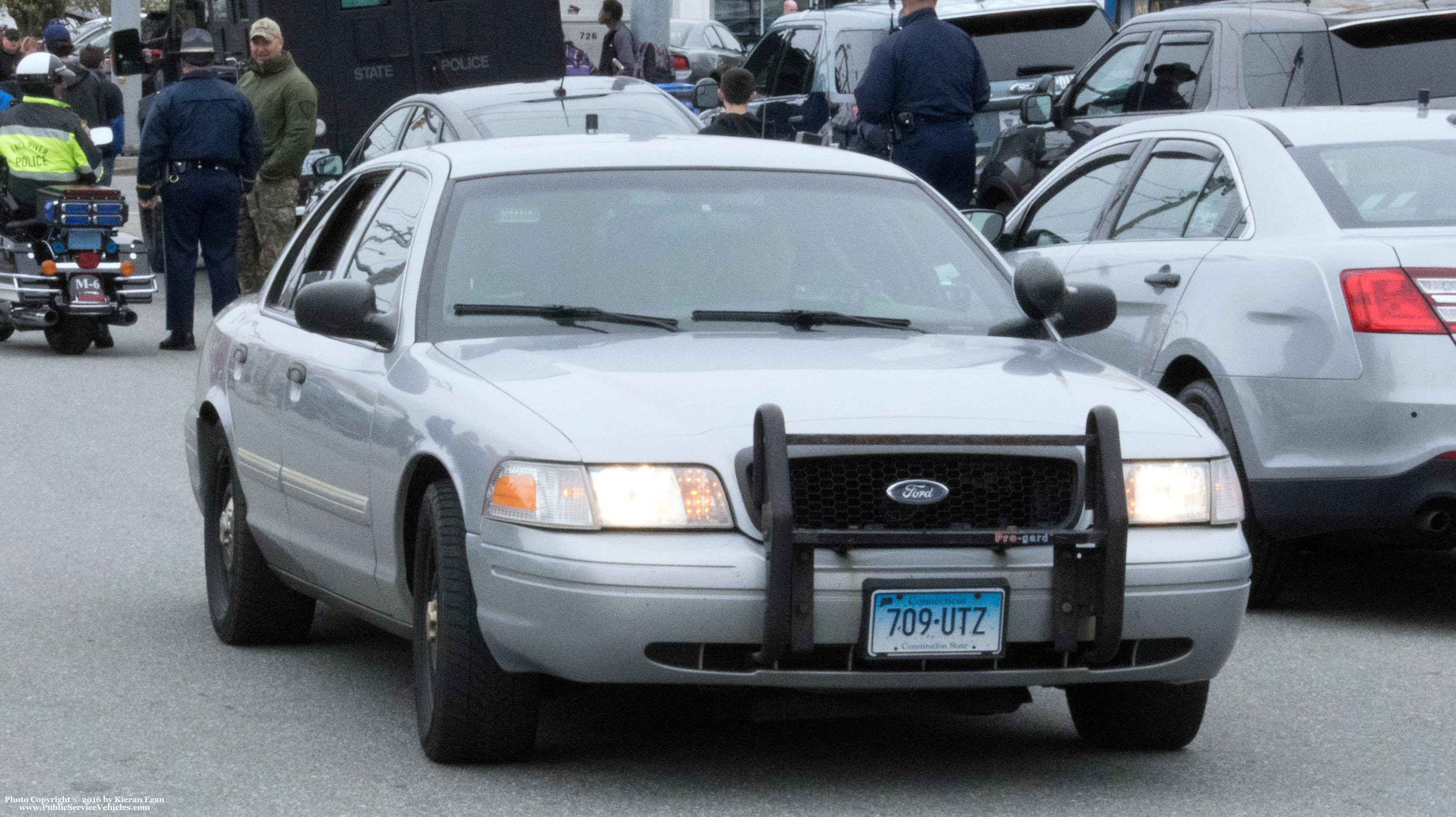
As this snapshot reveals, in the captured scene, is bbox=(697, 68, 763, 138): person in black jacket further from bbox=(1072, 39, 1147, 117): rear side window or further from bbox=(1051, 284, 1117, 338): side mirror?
bbox=(1051, 284, 1117, 338): side mirror

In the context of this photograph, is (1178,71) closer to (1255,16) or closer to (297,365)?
(1255,16)

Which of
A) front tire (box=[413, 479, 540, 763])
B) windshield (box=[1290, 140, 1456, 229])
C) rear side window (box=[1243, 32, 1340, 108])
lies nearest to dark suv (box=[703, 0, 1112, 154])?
rear side window (box=[1243, 32, 1340, 108])

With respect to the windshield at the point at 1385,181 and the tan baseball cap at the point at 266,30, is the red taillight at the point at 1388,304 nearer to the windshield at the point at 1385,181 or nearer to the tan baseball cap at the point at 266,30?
the windshield at the point at 1385,181

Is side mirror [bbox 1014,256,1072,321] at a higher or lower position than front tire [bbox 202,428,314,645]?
higher

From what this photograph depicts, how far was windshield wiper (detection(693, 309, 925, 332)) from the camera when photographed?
6.07 meters

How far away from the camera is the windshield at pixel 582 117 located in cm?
1318

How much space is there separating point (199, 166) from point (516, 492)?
11162 mm

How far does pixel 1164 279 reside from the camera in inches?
318

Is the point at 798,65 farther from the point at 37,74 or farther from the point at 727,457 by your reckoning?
the point at 727,457

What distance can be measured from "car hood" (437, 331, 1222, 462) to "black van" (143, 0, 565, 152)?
527 inches

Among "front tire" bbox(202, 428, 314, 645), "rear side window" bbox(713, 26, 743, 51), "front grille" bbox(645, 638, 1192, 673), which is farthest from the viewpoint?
"rear side window" bbox(713, 26, 743, 51)

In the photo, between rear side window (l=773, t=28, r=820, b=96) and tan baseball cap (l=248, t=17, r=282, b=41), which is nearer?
tan baseball cap (l=248, t=17, r=282, b=41)

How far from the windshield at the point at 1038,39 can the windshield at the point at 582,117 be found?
15.5 ft

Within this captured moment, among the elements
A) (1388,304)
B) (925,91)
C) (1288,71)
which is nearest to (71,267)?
(925,91)
